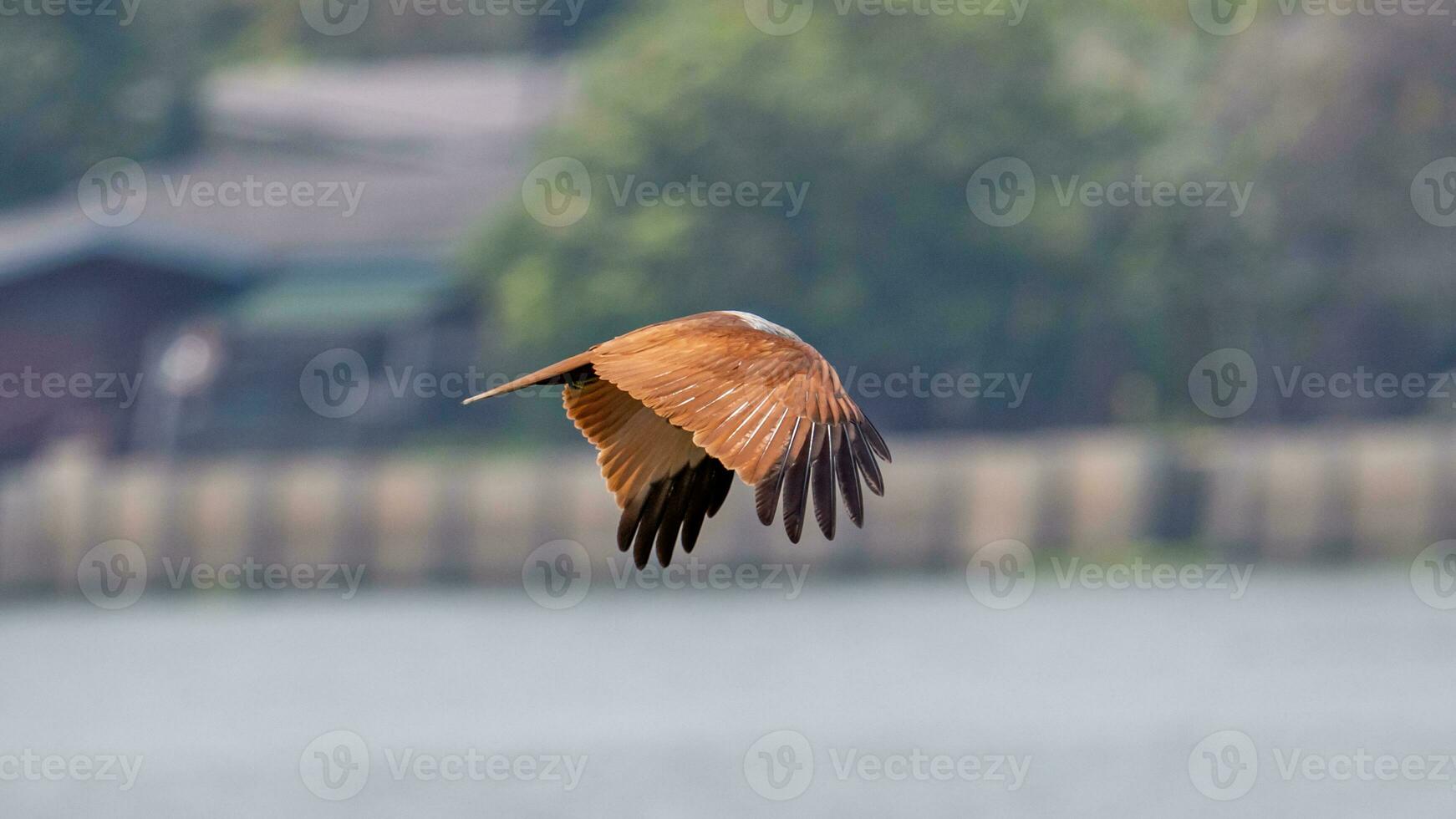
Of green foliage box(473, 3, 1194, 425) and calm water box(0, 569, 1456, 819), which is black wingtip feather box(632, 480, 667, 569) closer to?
calm water box(0, 569, 1456, 819)

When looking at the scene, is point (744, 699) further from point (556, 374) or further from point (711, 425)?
point (711, 425)

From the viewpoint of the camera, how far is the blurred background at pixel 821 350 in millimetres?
25594

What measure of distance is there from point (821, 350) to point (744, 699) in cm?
1404

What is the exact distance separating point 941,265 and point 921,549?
6.70 metres

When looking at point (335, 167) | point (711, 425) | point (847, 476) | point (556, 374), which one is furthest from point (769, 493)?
point (335, 167)

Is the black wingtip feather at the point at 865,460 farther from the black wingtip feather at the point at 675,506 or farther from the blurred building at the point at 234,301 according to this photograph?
the blurred building at the point at 234,301

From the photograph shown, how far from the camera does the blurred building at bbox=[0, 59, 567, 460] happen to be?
39.2 meters

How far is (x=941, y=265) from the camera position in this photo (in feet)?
125

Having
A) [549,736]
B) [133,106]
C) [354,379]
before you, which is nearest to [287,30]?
[133,106]

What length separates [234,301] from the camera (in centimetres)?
4225

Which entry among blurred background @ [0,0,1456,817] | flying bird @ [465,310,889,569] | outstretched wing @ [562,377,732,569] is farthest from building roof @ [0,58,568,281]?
flying bird @ [465,310,889,569]

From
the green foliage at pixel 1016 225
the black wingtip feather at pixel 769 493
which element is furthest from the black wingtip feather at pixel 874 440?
the green foliage at pixel 1016 225

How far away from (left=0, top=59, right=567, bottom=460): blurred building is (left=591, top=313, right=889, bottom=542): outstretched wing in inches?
1199

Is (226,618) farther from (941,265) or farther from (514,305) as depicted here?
(941,265)
